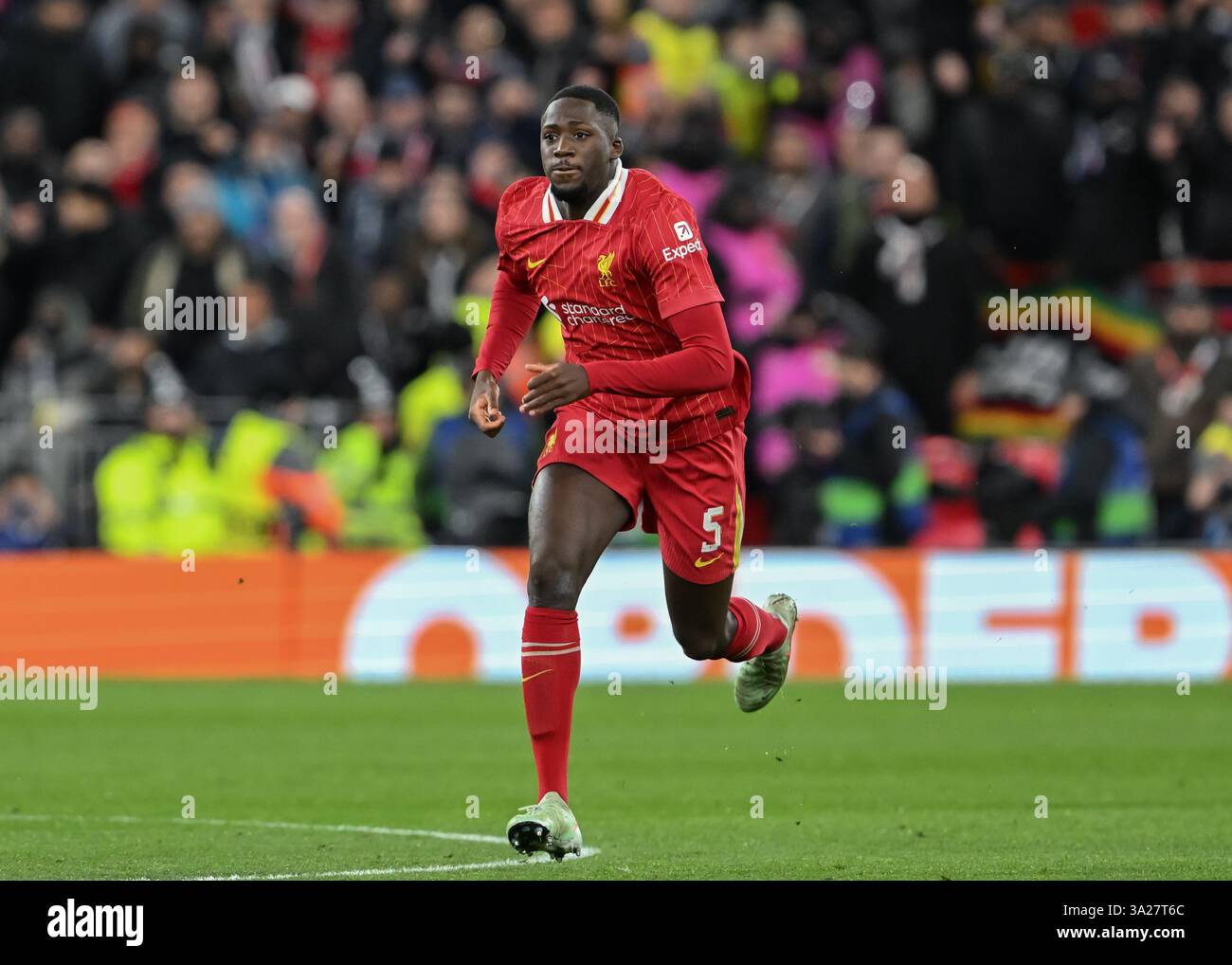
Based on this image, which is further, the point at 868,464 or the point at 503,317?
the point at 868,464

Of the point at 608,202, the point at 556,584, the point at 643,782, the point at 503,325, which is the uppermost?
the point at 608,202

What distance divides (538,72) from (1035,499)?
5609mm

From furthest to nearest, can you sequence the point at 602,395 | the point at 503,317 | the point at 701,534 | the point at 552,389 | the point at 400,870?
the point at 503,317 → the point at 701,534 → the point at 602,395 → the point at 400,870 → the point at 552,389

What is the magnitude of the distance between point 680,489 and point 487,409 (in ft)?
2.66

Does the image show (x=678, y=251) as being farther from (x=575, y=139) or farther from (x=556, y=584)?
(x=556, y=584)

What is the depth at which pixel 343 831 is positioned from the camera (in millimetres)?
9375

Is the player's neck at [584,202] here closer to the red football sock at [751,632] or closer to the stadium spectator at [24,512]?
the red football sock at [751,632]

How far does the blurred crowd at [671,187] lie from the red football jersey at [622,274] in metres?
7.93

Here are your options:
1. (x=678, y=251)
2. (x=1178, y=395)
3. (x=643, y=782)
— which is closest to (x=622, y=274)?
(x=678, y=251)

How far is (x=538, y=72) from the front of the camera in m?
19.2

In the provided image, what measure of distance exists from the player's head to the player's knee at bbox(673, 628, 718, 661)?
1.82 meters

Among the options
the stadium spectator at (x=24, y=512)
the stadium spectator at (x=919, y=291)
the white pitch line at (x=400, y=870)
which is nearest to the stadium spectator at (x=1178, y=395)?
the stadium spectator at (x=919, y=291)

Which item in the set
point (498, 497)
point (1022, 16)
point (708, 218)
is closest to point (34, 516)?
point (498, 497)

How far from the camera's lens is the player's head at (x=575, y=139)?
8211mm
